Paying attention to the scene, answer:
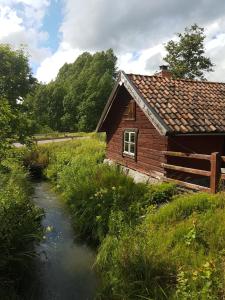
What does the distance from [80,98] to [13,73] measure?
35.0m

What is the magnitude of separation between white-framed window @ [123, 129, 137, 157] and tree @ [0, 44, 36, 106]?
814 centimetres

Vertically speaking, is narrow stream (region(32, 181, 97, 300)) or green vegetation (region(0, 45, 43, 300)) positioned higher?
green vegetation (region(0, 45, 43, 300))

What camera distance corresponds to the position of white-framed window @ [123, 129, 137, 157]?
15.0m

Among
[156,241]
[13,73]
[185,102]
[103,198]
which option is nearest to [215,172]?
[156,241]

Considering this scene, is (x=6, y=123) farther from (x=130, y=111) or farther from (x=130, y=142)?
(x=130, y=142)

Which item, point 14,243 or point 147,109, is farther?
point 147,109

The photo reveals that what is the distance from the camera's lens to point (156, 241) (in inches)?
280

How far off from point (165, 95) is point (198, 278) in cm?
953

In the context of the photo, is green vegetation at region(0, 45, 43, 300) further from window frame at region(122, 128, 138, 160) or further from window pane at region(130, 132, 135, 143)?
window pane at region(130, 132, 135, 143)

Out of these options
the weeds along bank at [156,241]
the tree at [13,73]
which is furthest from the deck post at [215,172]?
the tree at [13,73]

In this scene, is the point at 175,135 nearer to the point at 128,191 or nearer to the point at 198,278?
the point at 128,191

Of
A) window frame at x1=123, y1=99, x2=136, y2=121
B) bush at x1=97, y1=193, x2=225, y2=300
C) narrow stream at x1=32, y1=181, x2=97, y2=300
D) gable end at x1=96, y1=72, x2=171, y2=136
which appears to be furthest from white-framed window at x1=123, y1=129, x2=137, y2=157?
bush at x1=97, y1=193, x2=225, y2=300

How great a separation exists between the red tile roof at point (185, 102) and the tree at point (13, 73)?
964cm

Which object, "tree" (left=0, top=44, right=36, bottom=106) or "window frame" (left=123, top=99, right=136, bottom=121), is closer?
"window frame" (left=123, top=99, right=136, bottom=121)
